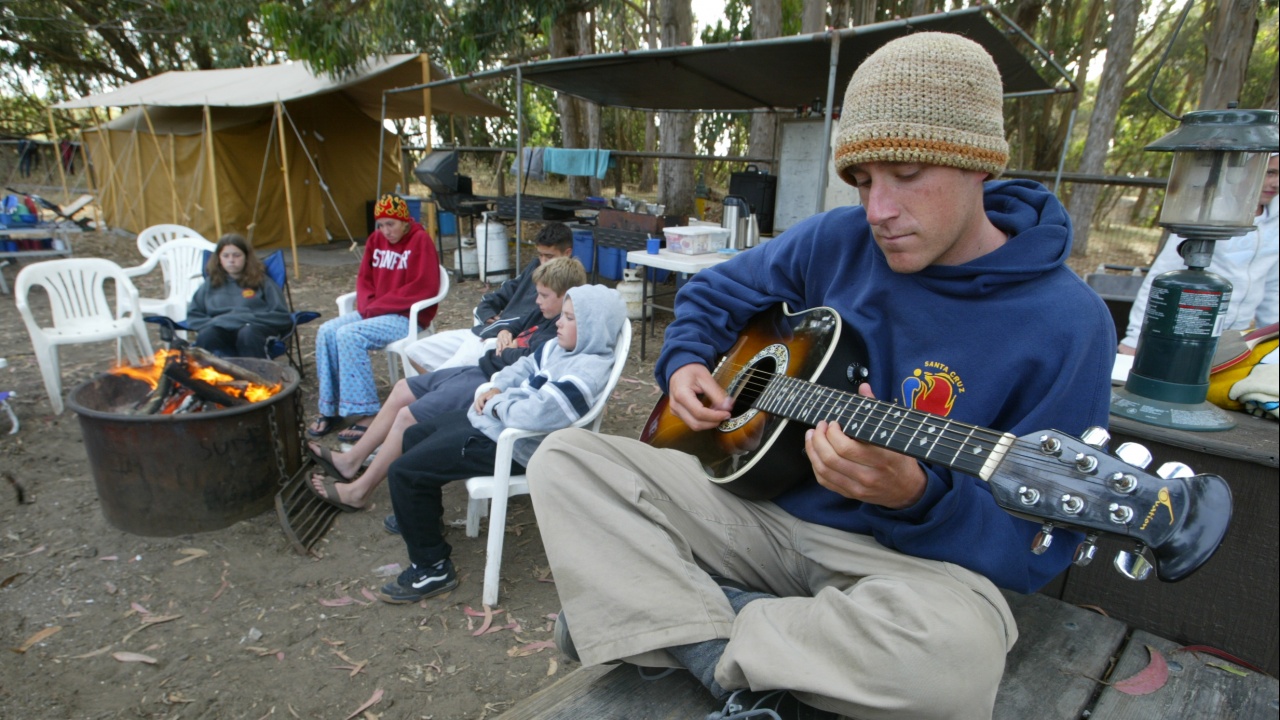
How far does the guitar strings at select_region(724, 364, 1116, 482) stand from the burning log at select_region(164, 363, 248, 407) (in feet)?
10.1

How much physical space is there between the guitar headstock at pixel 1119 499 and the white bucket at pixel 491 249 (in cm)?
926

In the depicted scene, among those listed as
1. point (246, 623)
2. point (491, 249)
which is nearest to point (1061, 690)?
point (246, 623)

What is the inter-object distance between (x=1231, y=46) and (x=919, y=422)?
13741mm

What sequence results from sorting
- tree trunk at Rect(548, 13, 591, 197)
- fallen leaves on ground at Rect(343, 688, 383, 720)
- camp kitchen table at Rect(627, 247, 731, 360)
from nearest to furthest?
fallen leaves on ground at Rect(343, 688, 383, 720), camp kitchen table at Rect(627, 247, 731, 360), tree trunk at Rect(548, 13, 591, 197)

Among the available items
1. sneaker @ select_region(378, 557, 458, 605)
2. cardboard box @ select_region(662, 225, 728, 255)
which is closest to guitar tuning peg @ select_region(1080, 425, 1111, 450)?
sneaker @ select_region(378, 557, 458, 605)

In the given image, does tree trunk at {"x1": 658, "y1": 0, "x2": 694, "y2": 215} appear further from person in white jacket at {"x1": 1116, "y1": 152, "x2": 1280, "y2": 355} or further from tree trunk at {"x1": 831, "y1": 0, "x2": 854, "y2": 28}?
person in white jacket at {"x1": 1116, "y1": 152, "x2": 1280, "y2": 355}

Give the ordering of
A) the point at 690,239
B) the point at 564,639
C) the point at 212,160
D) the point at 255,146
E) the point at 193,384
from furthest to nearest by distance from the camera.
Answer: the point at 255,146, the point at 212,160, the point at 690,239, the point at 193,384, the point at 564,639

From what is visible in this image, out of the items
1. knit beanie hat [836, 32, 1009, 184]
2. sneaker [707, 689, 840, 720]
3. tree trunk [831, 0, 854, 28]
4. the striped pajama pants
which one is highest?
tree trunk [831, 0, 854, 28]

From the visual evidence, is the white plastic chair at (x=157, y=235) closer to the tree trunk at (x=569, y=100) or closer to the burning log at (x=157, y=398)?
the burning log at (x=157, y=398)

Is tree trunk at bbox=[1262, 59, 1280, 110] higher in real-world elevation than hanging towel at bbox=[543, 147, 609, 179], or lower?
higher

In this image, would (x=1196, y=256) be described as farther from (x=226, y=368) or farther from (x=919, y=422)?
(x=226, y=368)

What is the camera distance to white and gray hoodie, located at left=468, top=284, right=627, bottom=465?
9.80 ft

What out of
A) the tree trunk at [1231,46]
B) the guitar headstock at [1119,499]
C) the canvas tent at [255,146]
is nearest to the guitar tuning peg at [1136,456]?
the guitar headstock at [1119,499]

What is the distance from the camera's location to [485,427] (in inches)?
118
